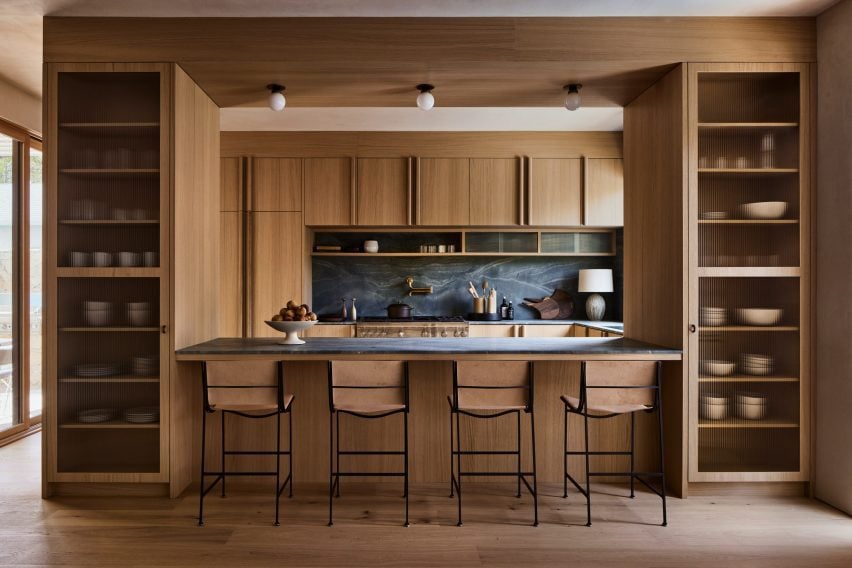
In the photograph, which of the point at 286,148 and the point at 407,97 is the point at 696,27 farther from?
the point at 286,148

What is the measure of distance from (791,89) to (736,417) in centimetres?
196

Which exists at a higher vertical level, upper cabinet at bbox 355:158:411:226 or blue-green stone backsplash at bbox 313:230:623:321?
upper cabinet at bbox 355:158:411:226

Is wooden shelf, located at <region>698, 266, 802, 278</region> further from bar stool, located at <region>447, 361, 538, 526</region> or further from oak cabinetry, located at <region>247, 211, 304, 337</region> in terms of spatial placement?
oak cabinetry, located at <region>247, 211, 304, 337</region>

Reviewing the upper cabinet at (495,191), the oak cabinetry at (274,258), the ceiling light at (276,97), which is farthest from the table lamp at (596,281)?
the ceiling light at (276,97)

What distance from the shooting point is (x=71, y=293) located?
328 centimetres

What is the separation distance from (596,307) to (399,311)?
2.11 m

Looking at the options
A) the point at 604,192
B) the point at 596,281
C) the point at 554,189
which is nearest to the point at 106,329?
the point at 554,189

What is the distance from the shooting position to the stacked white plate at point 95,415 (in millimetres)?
3260

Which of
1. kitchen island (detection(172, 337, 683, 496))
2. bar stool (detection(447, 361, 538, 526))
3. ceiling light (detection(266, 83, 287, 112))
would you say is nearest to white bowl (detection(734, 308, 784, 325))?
kitchen island (detection(172, 337, 683, 496))

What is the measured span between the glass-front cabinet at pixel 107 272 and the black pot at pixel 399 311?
2999 mm

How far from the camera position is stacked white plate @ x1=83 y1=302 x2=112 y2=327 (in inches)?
130

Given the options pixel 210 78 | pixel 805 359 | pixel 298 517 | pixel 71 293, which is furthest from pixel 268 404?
pixel 805 359

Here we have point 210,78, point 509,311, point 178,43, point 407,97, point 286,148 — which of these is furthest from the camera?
point 509,311

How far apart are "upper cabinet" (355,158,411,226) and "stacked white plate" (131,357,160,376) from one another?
2792 millimetres
